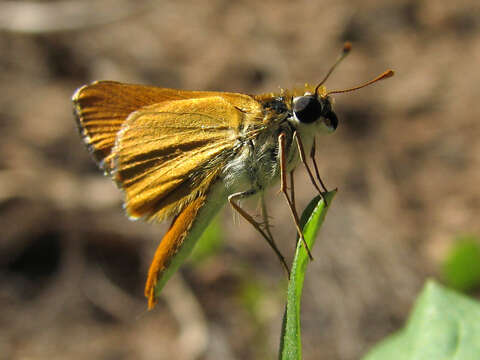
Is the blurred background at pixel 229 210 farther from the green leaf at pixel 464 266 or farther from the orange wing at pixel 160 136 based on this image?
the orange wing at pixel 160 136

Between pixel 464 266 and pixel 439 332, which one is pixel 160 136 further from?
pixel 464 266

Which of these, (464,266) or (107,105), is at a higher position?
(107,105)

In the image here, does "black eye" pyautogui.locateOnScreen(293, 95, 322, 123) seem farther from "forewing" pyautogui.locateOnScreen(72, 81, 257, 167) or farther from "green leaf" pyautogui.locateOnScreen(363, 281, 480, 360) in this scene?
"green leaf" pyautogui.locateOnScreen(363, 281, 480, 360)

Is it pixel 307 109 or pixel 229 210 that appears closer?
pixel 307 109

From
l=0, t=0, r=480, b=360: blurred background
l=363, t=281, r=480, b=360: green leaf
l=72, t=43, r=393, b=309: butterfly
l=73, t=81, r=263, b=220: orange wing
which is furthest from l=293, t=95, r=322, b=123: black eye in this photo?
l=0, t=0, r=480, b=360: blurred background

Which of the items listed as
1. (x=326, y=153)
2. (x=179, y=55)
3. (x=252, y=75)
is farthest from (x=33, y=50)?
(x=326, y=153)

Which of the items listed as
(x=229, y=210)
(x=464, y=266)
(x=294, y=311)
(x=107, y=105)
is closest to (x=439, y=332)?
(x=294, y=311)
